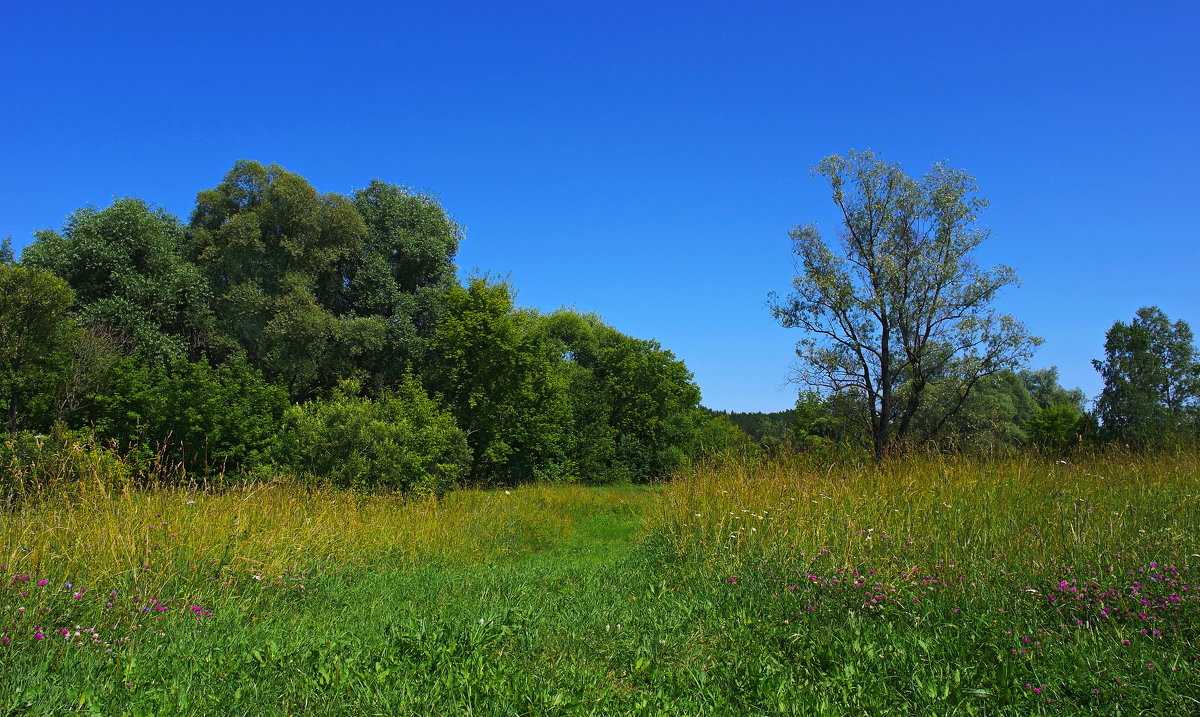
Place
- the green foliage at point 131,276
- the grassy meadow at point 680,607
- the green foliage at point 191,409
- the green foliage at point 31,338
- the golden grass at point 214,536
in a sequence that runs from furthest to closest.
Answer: the green foliage at point 131,276 → the green foliage at point 191,409 → the green foliage at point 31,338 → the golden grass at point 214,536 → the grassy meadow at point 680,607

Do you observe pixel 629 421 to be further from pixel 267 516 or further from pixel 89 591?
pixel 89 591

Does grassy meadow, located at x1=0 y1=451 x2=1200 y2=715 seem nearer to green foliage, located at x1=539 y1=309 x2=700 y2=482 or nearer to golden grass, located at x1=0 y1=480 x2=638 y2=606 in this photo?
golden grass, located at x1=0 y1=480 x2=638 y2=606

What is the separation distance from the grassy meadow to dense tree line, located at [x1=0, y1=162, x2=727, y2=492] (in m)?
8.83

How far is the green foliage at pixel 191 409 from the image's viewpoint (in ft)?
65.2

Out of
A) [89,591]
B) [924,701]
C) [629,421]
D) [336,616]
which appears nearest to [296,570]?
[336,616]

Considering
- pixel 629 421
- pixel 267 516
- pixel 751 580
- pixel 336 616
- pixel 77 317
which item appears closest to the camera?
pixel 336 616

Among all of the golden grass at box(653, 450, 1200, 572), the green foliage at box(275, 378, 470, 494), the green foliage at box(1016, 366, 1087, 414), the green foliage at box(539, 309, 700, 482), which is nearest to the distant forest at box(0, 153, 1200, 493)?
the green foliage at box(275, 378, 470, 494)

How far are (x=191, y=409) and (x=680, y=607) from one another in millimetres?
20193

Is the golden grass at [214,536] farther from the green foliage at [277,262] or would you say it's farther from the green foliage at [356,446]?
the green foliage at [277,262]

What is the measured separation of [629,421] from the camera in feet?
113

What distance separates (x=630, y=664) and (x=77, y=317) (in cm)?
2295

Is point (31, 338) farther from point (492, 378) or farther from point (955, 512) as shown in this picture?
point (955, 512)

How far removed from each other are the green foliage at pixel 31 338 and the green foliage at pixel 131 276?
221cm

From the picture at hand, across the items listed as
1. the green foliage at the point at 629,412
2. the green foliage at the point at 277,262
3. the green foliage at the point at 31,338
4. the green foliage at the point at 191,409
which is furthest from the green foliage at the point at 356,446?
the green foliage at the point at 629,412
